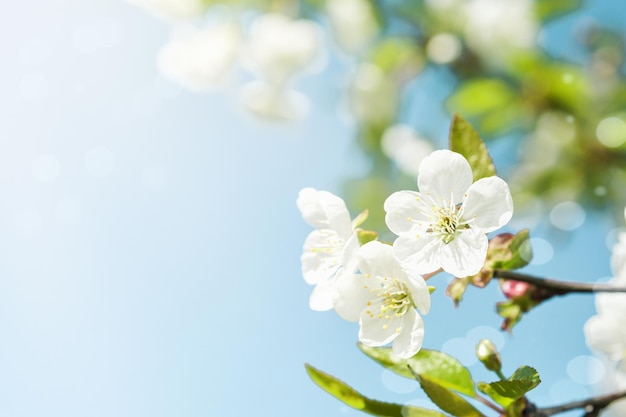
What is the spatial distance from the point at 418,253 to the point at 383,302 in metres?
0.06

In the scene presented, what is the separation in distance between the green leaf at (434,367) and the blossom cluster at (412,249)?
0.05 meters

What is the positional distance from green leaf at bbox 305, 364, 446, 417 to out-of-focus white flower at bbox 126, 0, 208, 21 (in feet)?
3.79

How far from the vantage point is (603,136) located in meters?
1.46

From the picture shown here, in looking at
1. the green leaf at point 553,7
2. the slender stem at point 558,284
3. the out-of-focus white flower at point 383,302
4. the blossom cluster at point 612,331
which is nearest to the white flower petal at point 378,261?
the out-of-focus white flower at point 383,302

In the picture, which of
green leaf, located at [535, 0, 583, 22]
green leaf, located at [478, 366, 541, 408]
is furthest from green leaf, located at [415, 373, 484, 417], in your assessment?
Result: green leaf, located at [535, 0, 583, 22]

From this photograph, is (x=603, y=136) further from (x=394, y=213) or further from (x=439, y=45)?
(x=394, y=213)

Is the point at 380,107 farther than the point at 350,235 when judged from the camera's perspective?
Yes

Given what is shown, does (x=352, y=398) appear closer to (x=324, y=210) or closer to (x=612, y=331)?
(x=324, y=210)

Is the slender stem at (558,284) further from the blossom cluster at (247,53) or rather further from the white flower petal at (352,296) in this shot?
the blossom cluster at (247,53)

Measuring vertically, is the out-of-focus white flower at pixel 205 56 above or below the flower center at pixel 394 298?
above

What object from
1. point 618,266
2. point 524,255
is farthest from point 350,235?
point 618,266

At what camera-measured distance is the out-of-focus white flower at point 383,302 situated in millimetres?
651

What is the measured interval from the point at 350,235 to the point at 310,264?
0.08 meters

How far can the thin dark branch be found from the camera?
0.65m
